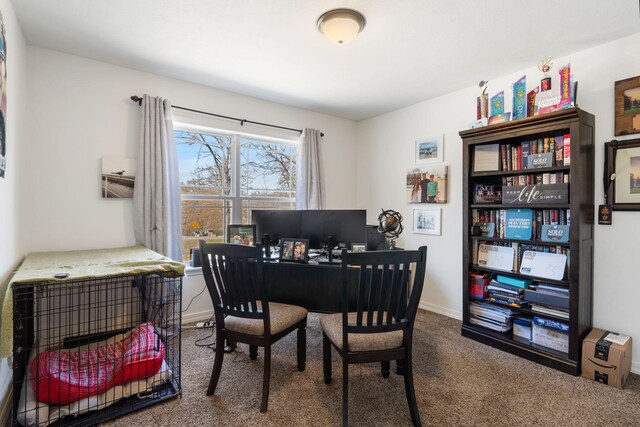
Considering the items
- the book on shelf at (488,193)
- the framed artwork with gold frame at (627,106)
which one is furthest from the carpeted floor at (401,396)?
the framed artwork with gold frame at (627,106)

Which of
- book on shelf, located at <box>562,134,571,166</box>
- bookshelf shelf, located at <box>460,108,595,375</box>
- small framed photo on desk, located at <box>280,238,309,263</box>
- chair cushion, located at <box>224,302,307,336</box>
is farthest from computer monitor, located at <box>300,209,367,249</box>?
book on shelf, located at <box>562,134,571,166</box>

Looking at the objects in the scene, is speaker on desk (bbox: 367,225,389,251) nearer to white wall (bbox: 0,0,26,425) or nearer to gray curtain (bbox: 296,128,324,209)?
gray curtain (bbox: 296,128,324,209)

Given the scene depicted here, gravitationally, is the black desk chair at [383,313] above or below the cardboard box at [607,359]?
above

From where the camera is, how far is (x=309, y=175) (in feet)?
12.9

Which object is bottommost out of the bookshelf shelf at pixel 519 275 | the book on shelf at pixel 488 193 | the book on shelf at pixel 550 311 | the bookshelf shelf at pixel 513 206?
the book on shelf at pixel 550 311

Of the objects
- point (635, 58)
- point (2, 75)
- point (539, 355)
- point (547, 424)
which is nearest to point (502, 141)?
point (635, 58)

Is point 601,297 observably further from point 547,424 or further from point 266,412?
point 266,412

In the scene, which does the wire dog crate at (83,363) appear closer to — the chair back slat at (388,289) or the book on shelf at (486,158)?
the chair back slat at (388,289)

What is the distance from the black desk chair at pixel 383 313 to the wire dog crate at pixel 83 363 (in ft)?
3.61

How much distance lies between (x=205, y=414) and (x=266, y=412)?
1.14ft

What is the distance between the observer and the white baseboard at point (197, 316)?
Answer: 3116 mm

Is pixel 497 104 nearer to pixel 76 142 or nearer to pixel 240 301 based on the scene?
pixel 240 301

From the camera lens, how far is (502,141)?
8.95 feet

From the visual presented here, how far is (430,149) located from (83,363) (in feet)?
12.1
